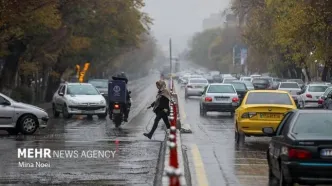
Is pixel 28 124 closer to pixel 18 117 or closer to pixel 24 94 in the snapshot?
pixel 18 117

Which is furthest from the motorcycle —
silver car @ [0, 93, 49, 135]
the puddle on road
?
the puddle on road

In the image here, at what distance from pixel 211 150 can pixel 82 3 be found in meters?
23.3

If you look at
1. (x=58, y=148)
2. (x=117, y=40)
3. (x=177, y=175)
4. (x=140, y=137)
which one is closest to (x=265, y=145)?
(x=140, y=137)

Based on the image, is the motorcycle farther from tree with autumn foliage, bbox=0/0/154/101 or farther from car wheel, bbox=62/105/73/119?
car wheel, bbox=62/105/73/119

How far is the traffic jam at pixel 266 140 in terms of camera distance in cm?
1105

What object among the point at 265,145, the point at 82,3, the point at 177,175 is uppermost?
the point at 82,3

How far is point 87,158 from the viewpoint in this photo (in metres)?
17.3

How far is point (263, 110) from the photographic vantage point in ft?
69.4

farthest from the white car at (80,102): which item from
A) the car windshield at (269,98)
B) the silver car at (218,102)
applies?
the car windshield at (269,98)

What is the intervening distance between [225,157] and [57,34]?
2590cm

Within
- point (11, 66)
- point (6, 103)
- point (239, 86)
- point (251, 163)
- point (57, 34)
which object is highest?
point (57, 34)

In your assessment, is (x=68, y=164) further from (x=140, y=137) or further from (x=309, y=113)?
(x=140, y=137)

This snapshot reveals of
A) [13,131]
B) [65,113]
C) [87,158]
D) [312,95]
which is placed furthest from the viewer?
[312,95]

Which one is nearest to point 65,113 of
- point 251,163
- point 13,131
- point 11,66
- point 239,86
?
point 11,66
